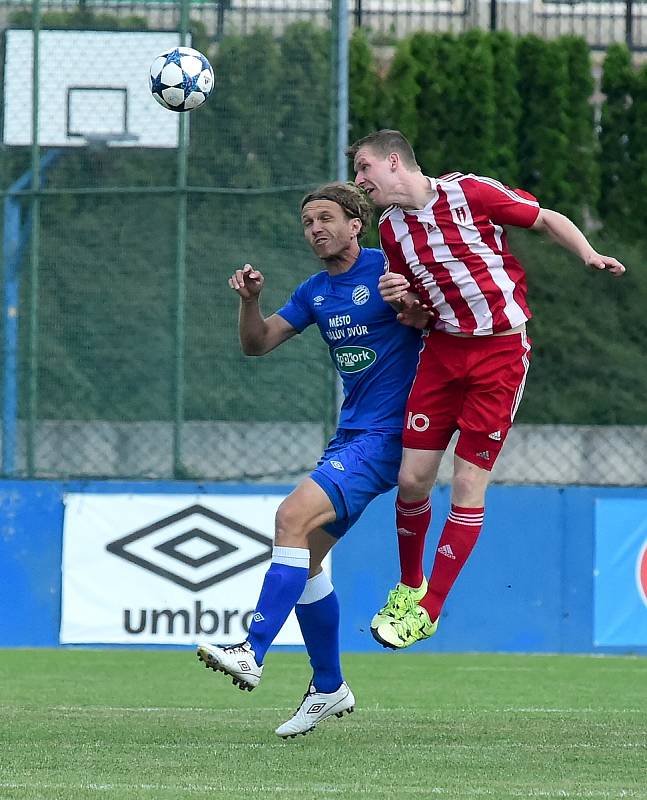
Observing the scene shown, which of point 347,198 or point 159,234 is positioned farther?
point 159,234

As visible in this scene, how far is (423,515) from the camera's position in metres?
6.59

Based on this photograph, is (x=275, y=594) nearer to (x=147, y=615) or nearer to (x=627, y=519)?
(x=147, y=615)

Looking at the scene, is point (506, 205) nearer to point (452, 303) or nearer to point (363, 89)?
point (452, 303)

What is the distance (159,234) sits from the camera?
1138 cm

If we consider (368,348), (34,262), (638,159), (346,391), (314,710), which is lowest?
(314,710)

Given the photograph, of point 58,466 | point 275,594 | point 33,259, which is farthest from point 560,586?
point 275,594

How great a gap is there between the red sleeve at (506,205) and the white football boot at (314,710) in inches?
84.4

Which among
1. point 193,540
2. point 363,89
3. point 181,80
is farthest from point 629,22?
point 181,80

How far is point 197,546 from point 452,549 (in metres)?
4.54

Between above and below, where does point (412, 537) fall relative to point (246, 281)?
below

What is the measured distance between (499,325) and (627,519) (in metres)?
5.12

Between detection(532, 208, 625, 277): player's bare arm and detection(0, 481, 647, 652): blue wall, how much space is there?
4.94 meters

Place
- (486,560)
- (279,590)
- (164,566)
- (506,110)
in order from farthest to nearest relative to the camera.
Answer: (506,110) < (486,560) < (164,566) < (279,590)

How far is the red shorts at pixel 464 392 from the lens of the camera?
6.27 meters
